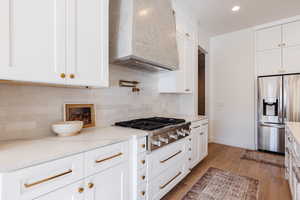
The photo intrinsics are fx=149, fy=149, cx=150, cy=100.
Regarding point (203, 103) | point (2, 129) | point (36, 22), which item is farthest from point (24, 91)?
point (203, 103)

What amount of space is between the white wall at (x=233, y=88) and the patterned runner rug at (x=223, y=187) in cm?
177

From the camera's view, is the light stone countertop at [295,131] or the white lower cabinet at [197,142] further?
the white lower cabinet at [197,142]

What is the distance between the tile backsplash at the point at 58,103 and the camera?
1159 millimetres

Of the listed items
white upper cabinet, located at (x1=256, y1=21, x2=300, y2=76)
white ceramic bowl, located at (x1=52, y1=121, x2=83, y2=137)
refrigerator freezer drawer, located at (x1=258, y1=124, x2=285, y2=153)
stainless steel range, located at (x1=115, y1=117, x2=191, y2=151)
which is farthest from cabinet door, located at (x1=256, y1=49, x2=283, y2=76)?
white ceramic bowl, located at (x1=52, y1=121, x2=83, y2=137)

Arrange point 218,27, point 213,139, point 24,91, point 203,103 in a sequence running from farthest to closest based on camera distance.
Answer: point 213,139, point 203,103, point 218,27, point 24,91

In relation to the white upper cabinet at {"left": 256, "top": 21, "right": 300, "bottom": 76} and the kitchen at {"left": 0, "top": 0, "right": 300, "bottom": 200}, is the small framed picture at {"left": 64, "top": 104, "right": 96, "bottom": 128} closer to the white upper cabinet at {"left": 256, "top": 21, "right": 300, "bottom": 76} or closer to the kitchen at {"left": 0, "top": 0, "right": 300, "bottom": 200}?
the kitchen at {"left": 0, "top": 0, "right": 300, "bottom": 200}

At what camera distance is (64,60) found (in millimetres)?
1124

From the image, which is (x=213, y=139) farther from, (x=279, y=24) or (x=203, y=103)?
(x=279, y=24)

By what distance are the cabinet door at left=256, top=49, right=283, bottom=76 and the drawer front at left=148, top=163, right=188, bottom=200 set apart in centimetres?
305

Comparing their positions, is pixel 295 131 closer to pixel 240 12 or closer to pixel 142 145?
pixel 142 145

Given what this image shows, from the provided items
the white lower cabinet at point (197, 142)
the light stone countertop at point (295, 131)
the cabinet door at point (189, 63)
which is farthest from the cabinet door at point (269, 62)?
the white lower cabinet at point (197, 142)

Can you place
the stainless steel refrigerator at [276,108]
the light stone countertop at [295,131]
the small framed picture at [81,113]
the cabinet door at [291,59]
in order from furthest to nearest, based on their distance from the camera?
the cabinet door at [291,59]
the stainless steel refrigerator at [276,108]
the small framed picture at [81,113]
the light stone countertop at [295,131]

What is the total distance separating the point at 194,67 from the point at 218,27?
156 cm

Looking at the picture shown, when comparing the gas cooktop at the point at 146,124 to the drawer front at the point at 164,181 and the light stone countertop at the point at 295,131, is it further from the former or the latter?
the light stone countertop at the point at 295,131
